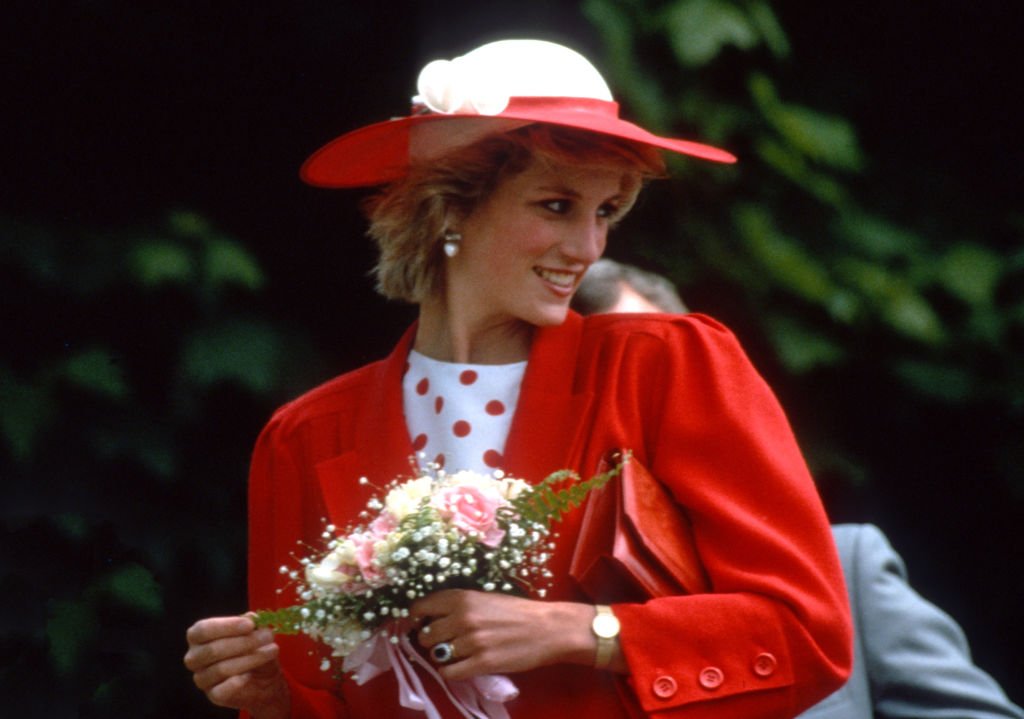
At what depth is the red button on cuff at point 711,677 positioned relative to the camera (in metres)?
2.78

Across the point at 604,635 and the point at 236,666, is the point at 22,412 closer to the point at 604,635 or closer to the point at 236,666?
the point at 236,666

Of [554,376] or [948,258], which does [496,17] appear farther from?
[554,376]

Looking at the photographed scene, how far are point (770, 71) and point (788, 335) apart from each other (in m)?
0.60

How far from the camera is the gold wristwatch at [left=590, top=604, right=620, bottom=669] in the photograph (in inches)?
109

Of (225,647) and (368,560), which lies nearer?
(368,560)

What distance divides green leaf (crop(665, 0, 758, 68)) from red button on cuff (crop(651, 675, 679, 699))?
5.76 ft

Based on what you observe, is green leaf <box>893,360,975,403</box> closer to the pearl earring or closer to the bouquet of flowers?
the pearl earring

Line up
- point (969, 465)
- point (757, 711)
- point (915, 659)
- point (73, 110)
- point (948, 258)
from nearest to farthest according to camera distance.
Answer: point (757, 711) → point (915, 659) → point (73, 110) → point (948, 258) → point (969, 465)

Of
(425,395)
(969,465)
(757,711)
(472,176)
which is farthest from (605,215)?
(969,465)

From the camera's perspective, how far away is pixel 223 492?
4.19 meters

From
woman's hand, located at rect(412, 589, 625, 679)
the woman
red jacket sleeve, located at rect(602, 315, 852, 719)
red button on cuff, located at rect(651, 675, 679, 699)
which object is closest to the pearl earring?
the woman

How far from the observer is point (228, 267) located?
3.98 m

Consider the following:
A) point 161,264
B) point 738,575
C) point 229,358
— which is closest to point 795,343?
point 229,358

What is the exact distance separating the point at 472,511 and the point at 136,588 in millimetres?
1557
